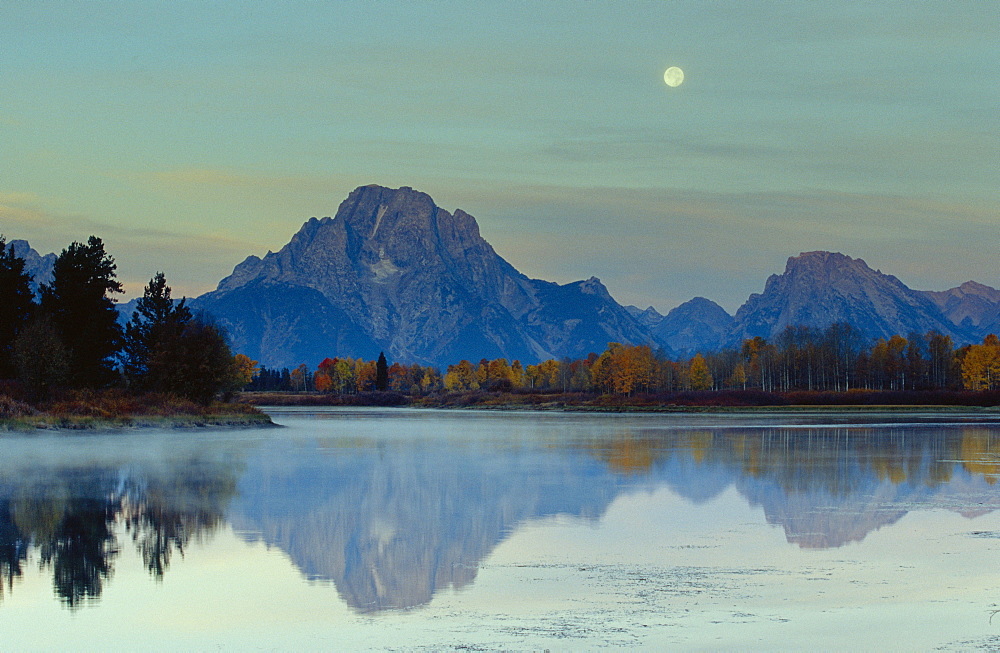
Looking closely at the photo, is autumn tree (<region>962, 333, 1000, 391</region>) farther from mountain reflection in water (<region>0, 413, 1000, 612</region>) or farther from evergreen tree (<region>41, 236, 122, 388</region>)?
evergreen tree (<region>41, 236, 122, 388</region>)

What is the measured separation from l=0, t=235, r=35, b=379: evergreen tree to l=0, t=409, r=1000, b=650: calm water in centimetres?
4060

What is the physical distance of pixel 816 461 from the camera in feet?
129

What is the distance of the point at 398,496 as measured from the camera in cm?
2733

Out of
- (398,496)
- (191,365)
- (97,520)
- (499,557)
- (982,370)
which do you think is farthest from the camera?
(982,370)

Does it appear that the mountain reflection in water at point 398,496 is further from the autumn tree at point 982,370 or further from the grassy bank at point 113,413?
→ the autumn tree at point 982,370

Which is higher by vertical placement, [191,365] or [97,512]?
[191,365]

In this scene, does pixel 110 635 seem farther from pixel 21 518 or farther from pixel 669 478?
pixel 669 478

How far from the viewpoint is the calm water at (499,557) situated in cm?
1220

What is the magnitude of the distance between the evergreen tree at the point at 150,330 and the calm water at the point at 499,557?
43.7m

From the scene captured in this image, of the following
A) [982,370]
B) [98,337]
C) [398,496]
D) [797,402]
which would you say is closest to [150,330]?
[98,337]

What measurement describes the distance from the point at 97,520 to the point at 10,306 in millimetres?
60087

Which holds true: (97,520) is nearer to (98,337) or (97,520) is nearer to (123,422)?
(123,422)

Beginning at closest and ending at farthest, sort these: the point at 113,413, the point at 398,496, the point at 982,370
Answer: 1. the point at 398,496
2. the point at 113,413
3. the point at 982,370

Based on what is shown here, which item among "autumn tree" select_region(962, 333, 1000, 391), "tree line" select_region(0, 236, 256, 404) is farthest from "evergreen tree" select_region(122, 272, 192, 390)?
"autumn tree" select_region(962, 333, 1000, 391)
